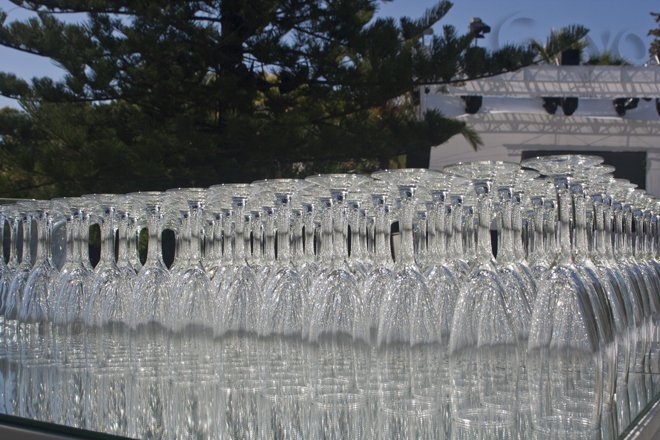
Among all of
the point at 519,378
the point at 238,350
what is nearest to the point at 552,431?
the point at 519,378

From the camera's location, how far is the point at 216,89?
6008mm

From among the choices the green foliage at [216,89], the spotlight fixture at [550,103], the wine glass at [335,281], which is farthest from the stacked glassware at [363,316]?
the spotlight fixture at [550,103]

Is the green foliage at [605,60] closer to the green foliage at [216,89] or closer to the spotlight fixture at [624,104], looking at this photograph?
the spotlight fixture at [624,104]

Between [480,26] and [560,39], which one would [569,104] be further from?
[560,39]

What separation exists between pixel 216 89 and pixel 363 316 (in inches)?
212

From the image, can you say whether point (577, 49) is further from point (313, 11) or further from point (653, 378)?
point (653, 378)

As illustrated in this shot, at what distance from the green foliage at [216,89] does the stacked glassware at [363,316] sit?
4.90m

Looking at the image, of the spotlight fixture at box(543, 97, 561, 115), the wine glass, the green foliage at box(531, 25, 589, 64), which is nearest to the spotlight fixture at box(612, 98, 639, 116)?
the spotlight fixture at box(543, 97, 561, 115)

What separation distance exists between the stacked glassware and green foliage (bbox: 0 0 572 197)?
4.90 m

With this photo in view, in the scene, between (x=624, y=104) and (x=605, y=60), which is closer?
(x=624, y=104)

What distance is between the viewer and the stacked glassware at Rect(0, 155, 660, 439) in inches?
27.0

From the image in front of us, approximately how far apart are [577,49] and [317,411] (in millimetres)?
10511

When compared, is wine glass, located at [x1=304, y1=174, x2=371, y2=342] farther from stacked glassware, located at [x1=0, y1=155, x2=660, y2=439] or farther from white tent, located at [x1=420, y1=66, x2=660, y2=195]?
white tent, located at [x1=420, y1=66, x2=660, y2=195]

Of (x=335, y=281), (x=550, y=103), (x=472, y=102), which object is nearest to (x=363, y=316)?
(x=335, y=281)
